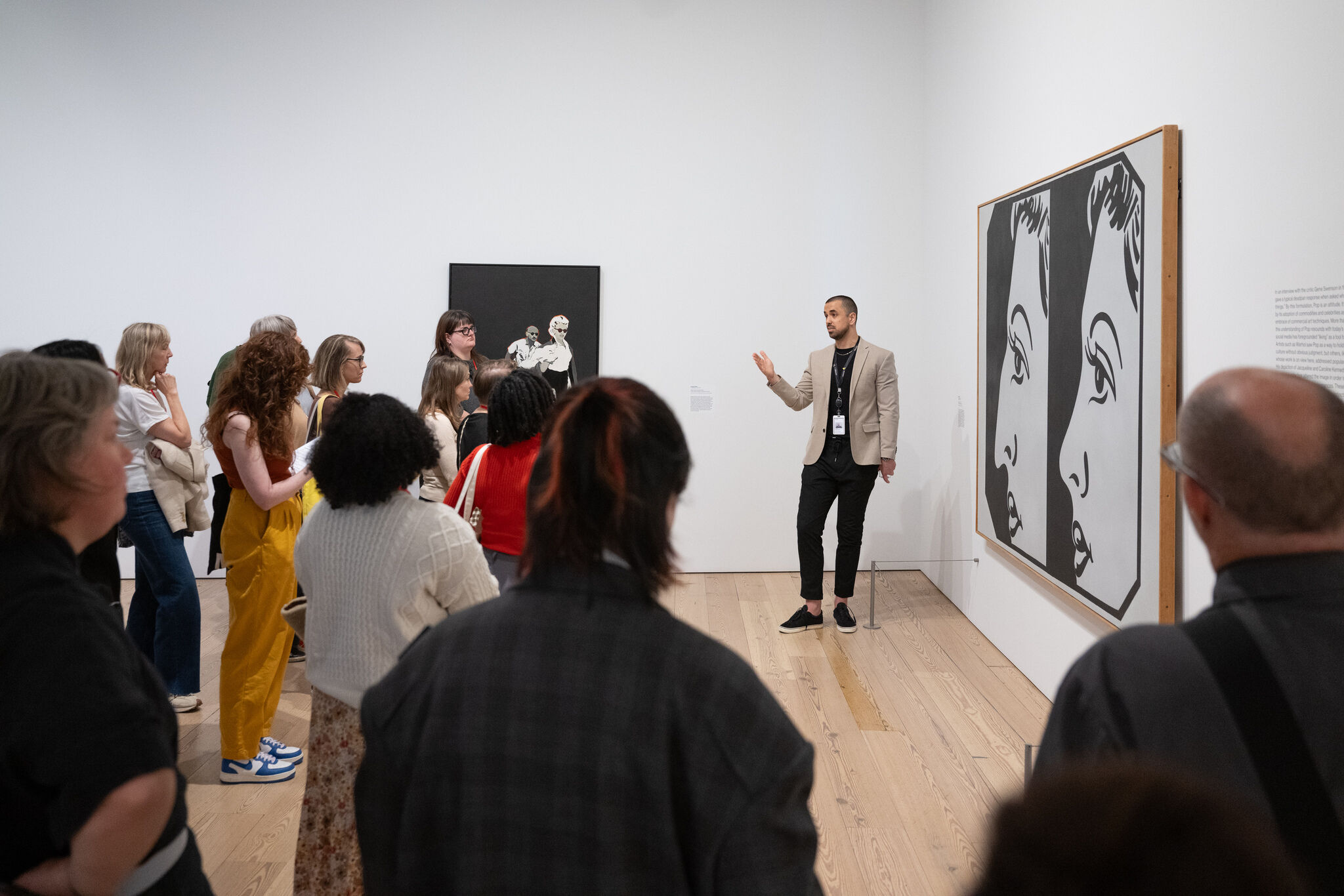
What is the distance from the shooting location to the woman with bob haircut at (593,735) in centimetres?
105

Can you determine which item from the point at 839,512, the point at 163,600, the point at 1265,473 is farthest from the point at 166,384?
the point at 1265,473

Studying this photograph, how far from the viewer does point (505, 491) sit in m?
2.87

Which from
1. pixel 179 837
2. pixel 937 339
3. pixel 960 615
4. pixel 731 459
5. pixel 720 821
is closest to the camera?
pixel 720 821

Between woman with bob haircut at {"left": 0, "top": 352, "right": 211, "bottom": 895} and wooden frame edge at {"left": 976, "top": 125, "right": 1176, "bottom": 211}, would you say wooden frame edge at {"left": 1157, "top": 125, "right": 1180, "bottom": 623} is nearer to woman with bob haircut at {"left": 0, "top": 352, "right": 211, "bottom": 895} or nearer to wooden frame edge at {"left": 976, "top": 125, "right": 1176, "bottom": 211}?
wooden frame edge at {"left": 976, "top": 125, "right": 1176, "bottom": 211}

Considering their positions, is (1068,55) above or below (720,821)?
above

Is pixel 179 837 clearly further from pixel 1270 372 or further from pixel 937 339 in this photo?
pixel 937 339

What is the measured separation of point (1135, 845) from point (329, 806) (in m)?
2.13

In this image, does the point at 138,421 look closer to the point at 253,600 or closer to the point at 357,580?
the point at 253,600

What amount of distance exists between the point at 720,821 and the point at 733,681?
15 cm

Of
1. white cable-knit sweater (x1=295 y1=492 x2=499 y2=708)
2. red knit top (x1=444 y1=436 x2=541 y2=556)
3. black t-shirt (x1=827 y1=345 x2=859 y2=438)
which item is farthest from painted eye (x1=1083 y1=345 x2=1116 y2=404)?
white cable-knit sweater (x1=295 y1=492 x2=499 y2=708)

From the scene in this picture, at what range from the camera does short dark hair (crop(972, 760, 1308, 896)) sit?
1.42 feet

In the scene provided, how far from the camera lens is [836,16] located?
635 cm

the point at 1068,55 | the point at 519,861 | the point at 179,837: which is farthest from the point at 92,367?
the point at 1068,55

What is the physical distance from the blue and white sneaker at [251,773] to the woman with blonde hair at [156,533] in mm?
765
